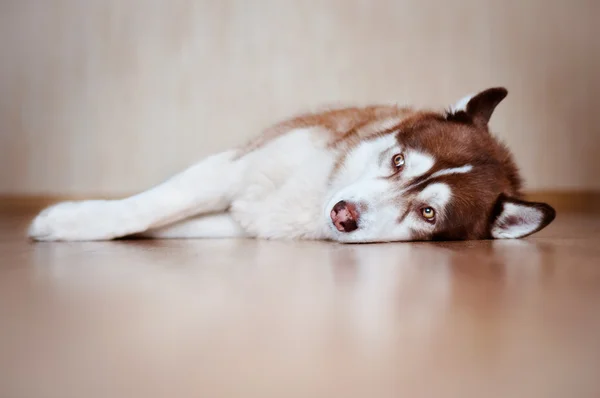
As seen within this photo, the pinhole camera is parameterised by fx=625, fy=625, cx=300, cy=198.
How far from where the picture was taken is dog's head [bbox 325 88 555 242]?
246 cm

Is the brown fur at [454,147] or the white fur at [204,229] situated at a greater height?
the brown fur at [454,147]

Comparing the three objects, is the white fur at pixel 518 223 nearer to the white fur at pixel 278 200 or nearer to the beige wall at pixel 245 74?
the white fur at pixel 278 200

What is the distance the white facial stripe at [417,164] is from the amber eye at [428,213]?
0.48 feet

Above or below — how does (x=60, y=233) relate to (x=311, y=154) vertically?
below

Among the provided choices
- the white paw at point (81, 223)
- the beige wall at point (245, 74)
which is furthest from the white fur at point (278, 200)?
→ the beige wall at point (245, 74)

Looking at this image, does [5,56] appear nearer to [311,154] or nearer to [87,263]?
[311,154]

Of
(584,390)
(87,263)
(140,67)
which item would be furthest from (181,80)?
(584,390)

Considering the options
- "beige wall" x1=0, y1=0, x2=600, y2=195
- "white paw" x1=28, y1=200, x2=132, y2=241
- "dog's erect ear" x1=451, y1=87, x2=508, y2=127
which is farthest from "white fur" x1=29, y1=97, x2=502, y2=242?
"beige wall" x1=0, y1=0, x2=600, y2=195

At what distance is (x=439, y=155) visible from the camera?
8.37 ft

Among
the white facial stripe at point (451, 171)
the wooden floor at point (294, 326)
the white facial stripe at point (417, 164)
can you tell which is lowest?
the wooden floor at point (294, 326)

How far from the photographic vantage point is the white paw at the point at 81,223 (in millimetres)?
2412

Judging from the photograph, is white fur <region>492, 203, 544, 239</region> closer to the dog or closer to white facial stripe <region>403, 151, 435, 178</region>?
the dog

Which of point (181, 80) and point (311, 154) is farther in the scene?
point (181, 80)

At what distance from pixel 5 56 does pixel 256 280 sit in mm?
4299
